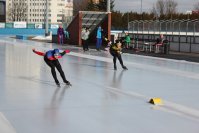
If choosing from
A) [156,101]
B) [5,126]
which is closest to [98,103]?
[156,101]

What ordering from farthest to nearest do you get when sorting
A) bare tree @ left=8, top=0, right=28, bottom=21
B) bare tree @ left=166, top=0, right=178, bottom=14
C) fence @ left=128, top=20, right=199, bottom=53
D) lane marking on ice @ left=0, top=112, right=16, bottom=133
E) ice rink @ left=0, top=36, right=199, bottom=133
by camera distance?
bare tree @ left=8, top=0, right=28, bottom=21, bare tree @ left=166, top=0, right=178, bottom=14, fence @ left=128, top=20, right=199, bottom=53, ice rink @ left=0, top=36, right=199, bottom=133, lane marking on ice @ left=0, top=112, right=16, bottom=133

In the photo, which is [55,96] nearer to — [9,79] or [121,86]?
[121,86]

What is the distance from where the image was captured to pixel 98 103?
29.6ft

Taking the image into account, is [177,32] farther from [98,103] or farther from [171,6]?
[171,6]

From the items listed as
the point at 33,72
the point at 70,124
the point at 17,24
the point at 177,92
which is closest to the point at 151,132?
the point at 70,124

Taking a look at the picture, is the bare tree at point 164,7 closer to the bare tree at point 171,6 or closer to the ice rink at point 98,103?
the bare tree at point 171,6

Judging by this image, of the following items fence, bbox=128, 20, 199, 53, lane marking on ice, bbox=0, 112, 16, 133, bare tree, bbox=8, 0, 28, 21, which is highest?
bare tree, bbox=8, 0, 28, 21

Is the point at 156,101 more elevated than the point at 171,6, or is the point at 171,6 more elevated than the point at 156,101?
the point at 171,6

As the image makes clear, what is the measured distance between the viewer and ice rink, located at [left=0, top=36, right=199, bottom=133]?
273 inches

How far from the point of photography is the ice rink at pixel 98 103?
693cm

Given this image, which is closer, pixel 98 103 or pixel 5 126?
pixel 5 126

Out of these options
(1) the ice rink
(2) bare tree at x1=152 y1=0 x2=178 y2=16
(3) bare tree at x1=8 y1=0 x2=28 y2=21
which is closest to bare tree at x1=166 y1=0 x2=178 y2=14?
(2) bare tree at x1=152 y1=0 x2=178 y2=16

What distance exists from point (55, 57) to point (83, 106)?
325 centimetres

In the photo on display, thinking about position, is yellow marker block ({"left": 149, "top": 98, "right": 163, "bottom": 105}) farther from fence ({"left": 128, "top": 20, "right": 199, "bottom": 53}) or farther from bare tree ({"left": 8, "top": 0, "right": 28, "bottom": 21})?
bare tree ({"left": 8, "top": 0, "right": 28, "bottom": 21})
